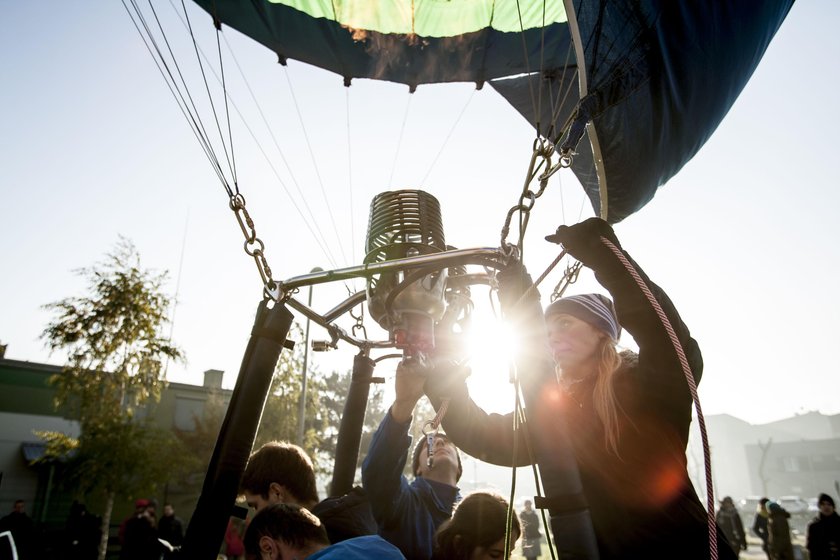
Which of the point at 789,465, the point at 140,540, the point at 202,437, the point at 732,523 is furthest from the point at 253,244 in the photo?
the point at 789,465

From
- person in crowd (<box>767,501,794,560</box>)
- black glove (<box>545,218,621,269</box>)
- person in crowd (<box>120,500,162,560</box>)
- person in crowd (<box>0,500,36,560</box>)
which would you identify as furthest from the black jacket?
person in crowd (<box>0,500,36,560</box>)

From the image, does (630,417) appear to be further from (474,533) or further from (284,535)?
(284,535)

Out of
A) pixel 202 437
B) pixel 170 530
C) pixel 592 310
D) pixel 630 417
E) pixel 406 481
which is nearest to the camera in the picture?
pixel 630 417

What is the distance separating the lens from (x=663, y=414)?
1.54 m

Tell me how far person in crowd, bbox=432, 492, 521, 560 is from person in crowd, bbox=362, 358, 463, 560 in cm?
Result: 29

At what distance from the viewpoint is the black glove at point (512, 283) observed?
1636mm

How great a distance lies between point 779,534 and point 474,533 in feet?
30.8

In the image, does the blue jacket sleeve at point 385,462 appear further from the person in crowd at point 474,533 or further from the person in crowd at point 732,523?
Result: the person in crowd at point 732,523

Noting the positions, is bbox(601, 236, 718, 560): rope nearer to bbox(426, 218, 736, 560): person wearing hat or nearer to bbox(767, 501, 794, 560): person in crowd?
bbox(426, 218, 736, 560): person wearing hat

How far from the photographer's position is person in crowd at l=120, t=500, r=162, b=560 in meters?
6.90

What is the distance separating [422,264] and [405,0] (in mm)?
3657

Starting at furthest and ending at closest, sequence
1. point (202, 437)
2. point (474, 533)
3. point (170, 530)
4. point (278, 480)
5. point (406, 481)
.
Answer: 1. point (202, 437)
2. point (170, 530)
3. point (406, 481)
4. point (278, 480)
5. point (474, 533)

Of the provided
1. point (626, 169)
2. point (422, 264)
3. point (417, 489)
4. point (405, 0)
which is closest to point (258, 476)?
point (417, 489)

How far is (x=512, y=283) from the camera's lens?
1662mm
